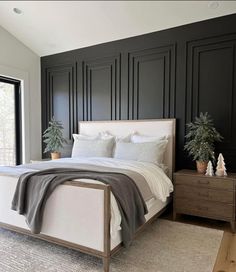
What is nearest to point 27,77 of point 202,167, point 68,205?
point 68,205

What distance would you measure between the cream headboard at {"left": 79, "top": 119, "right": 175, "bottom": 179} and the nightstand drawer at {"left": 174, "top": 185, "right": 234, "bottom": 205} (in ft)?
1.56

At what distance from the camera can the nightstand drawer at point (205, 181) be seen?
2980mm

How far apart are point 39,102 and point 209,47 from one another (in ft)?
11.9

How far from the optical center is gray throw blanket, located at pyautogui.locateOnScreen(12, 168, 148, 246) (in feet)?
7.15

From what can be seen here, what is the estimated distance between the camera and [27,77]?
16.2 ft

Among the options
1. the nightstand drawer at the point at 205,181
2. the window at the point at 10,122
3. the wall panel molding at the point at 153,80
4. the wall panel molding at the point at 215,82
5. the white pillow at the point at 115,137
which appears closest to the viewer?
the nightstand drawer at the point at 205,181

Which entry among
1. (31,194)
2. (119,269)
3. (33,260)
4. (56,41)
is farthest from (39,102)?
(119,269)

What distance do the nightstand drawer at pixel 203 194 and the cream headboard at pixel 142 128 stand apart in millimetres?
474

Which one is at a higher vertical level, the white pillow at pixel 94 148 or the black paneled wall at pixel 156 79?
the black paneled wall at pixel 156 79

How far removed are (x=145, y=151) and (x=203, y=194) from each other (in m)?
0.97

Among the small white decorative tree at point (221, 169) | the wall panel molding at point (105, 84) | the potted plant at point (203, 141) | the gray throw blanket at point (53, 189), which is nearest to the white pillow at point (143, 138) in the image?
the potted plant at point (203, 141)

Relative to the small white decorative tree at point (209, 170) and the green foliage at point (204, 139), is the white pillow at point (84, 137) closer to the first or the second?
the green foliage at point (204, 139)

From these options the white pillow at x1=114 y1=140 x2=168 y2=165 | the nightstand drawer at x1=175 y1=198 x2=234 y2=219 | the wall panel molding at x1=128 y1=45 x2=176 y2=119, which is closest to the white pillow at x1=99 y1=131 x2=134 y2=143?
the white pillow at x1=114 y1=140 x2=168 y2=165

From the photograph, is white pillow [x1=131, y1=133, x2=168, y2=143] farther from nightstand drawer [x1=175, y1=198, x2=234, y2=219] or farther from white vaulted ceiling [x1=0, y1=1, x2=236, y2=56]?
white vaulted ceiling [x1=0, y1=1, x2=236, y2=56]
